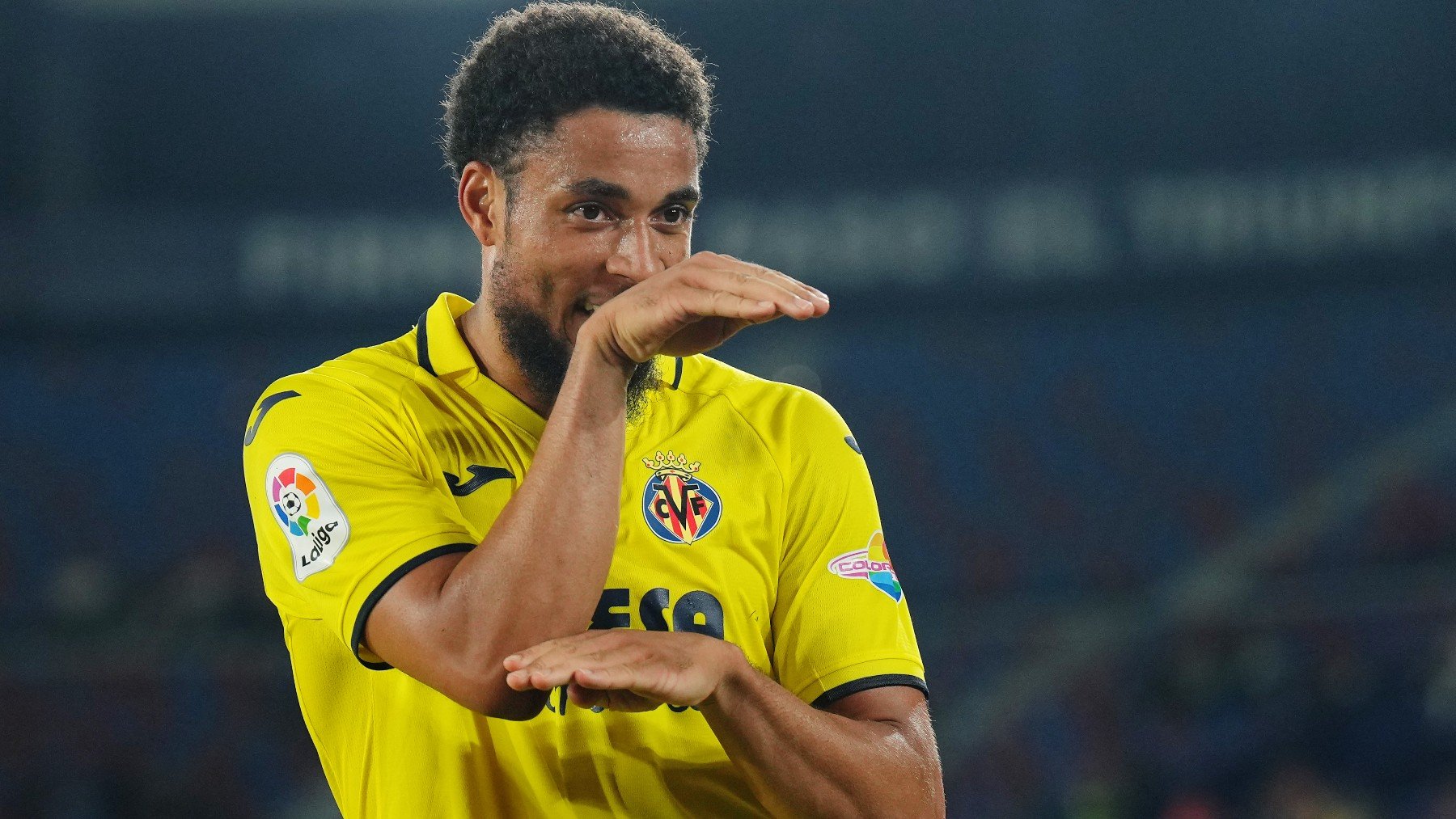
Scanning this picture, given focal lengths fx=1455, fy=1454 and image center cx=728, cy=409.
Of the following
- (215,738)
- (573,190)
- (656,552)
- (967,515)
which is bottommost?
(215,738)

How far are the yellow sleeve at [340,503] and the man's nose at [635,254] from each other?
42 cm

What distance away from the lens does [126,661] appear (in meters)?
10.4

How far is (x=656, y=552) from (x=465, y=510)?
30 cm

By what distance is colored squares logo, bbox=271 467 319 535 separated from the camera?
6.87 ft

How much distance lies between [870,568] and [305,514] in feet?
2.98

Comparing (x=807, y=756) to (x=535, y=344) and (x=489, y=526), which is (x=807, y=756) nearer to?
(x=489, y=526)

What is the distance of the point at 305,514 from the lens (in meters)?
2.10

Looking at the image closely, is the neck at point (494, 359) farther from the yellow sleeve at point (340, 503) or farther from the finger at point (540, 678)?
the finger at point (540, 678)

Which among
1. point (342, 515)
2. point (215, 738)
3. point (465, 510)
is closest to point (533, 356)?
point (465, 510)

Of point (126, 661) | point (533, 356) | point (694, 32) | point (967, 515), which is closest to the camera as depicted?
point (533, 356)

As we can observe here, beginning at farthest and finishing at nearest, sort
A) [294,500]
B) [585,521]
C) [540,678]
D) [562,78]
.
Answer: [562,78] → [294,500] → [585,521] → [540,678]

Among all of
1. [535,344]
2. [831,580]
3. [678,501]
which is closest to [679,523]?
[678,501]

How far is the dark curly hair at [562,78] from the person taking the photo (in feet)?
7.25

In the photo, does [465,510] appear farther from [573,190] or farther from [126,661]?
[126,661]
